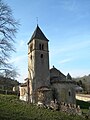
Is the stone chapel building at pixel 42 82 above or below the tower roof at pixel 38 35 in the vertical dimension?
below

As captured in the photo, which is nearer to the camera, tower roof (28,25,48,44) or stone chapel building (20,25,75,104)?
stone chapel building (20,25,75,104)

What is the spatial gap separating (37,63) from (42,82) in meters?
3.24

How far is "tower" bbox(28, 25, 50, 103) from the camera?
39.8m

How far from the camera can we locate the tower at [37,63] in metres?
39.8

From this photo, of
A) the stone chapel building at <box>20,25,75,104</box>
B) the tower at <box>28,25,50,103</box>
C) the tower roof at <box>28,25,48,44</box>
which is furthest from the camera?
the tower roof at <box>28,25,48,44</box>

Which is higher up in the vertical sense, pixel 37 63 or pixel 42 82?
pixel 37 63

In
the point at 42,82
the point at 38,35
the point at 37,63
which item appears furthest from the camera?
the point at 38,35

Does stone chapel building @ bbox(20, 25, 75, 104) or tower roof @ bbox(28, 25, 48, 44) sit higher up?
tower roof @ bbox(28, 25, 48, 44)

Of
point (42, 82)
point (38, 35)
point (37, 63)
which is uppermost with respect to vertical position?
point (38, 35)

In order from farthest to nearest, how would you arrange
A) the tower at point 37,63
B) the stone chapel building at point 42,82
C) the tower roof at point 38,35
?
the tower roof at point 38,35 < the tower at point 37,63 < the stone chapel building at point 42,82

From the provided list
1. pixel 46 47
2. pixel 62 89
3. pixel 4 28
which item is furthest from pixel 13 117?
pixel 46 47

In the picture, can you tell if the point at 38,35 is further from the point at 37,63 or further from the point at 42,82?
the point at 42,82

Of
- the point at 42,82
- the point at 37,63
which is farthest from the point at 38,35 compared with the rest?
the point at 42,82

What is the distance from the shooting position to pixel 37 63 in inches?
1597
